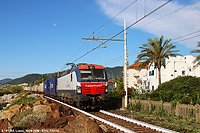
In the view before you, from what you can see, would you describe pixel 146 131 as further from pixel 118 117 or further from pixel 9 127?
pixel 9 127

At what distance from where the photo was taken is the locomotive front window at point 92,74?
56.0 feet

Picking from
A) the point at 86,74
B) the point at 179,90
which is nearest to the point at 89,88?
the point at 86,74

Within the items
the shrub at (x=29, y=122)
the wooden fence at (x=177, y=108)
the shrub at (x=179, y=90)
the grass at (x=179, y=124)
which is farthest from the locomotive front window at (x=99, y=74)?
the shrub at (x=29, y=122)

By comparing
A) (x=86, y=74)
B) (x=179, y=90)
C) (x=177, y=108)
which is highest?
(x=86, y=74)

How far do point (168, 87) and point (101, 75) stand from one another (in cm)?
1082

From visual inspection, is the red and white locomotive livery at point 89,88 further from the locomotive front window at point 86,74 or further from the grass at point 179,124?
the grass at point 179,124

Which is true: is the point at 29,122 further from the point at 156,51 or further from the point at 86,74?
the point at 156,51

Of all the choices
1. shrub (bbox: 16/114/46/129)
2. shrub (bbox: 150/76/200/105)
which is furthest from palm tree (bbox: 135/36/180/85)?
shrub (bbox: 16/114/46/129)

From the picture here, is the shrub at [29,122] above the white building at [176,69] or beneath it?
beneath

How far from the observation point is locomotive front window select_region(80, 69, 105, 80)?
17078mm

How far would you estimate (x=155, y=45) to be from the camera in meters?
31.0

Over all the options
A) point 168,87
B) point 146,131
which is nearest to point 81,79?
point 146,131

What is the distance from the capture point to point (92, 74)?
17281 millimetres

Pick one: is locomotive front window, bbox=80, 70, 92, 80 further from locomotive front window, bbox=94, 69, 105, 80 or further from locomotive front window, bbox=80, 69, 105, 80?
locomotive front window, bbox=94, 69, 105, 80
